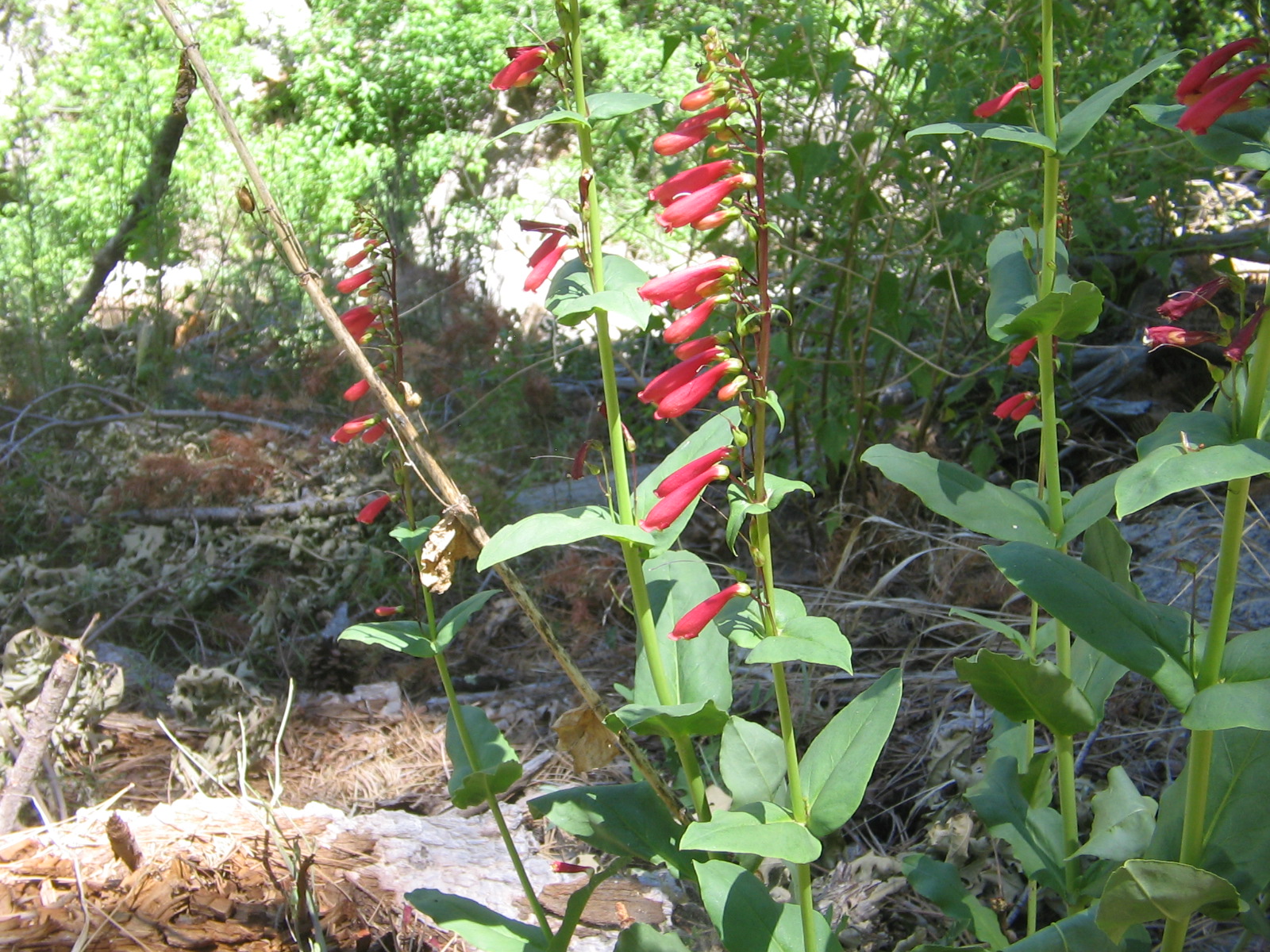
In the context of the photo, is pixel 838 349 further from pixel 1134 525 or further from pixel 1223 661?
pixel 1223 661

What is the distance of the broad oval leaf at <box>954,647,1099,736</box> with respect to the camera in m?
1.39

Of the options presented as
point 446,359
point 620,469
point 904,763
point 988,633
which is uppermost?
point 620,469

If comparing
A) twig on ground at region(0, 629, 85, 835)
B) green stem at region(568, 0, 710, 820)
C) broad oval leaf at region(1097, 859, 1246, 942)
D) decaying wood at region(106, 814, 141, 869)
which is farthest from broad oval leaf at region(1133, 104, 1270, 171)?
twig on ground at region(0, 629, 85, 835)

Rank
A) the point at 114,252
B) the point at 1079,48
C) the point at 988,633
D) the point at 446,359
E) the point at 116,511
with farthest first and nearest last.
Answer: the point at 114,252 → the point at 446,359 → the point at 116,511 → the point at 1079,48 → the point at 988,633

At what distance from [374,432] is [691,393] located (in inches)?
26.0

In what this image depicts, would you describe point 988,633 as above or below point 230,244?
below

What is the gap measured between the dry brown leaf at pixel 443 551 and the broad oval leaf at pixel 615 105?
70 centimetres

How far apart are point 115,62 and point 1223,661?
7074mm

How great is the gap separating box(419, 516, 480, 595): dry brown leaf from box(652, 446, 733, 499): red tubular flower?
414mm

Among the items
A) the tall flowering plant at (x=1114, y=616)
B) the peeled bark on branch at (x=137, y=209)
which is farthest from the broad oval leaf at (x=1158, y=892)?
the peeled bark on branch at (x=137, y=209)

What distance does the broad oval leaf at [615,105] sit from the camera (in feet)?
4.69

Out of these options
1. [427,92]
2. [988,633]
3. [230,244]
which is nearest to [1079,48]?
[988,633]

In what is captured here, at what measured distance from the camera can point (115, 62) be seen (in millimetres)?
6188

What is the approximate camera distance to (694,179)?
4.63 ft
